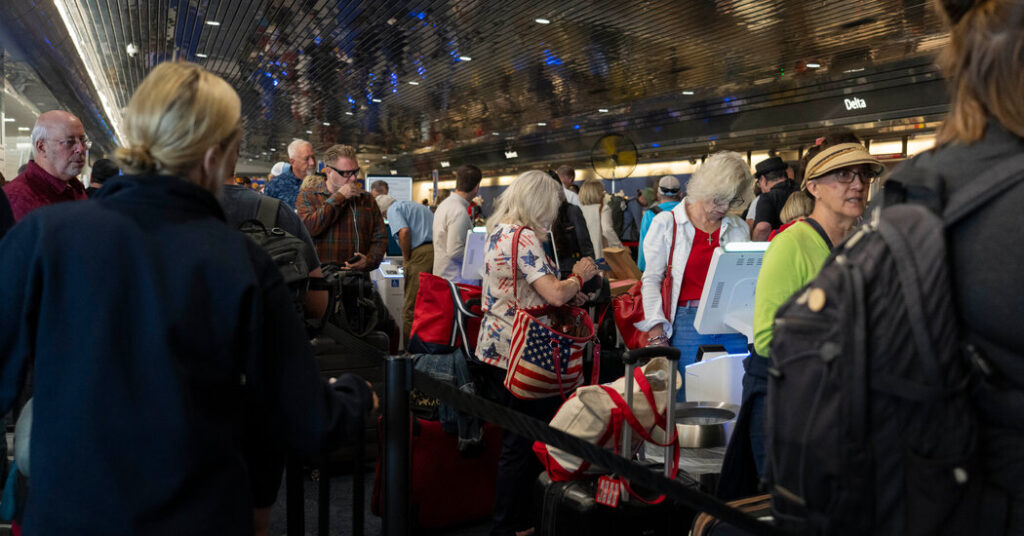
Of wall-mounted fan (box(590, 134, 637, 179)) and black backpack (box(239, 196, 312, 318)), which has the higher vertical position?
wall-mounted fan (box(590, 134, 637, 179))

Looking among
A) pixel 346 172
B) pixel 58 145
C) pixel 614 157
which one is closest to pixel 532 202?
pixel 346 172

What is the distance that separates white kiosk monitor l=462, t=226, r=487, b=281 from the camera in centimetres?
500

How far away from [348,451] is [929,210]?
136 inches

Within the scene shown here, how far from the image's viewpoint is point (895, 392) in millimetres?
1027

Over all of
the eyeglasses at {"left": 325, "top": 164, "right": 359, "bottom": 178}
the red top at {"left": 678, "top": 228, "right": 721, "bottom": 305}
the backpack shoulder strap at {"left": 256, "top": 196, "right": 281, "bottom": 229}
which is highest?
the eyeglasses at {"left": 325, "top": 164, "right": 359, "bottom": 178}

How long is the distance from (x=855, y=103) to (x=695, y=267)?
1058 centimetres

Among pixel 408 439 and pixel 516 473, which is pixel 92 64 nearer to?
pixel 516 473

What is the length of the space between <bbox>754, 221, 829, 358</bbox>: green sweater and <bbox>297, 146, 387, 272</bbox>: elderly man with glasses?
3011mm

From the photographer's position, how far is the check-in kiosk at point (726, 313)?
10.1 ft

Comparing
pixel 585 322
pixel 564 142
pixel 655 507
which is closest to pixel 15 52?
pixel 585 322

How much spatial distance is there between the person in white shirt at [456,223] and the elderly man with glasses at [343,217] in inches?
29.6

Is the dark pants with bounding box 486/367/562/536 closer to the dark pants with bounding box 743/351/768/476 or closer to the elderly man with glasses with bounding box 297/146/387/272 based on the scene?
the dark pants with bounding box 743/351/768/476

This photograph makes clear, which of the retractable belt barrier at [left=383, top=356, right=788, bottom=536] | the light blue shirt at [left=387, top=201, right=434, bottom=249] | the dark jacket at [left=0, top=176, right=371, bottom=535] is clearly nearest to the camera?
the dark jacket at [left=0, top=176, right=371, bottom=535]

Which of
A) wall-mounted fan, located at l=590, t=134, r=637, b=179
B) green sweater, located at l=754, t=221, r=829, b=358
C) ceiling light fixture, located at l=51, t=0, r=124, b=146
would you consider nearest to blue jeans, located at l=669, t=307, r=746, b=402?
green sweater, located at l=754, t=221, r=829, b=358
